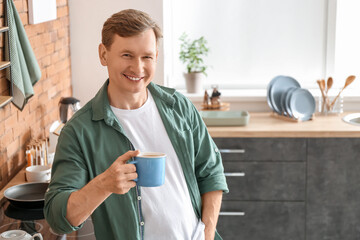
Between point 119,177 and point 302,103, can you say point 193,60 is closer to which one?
point 302,103

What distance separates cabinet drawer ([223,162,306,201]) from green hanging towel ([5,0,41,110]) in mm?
1385

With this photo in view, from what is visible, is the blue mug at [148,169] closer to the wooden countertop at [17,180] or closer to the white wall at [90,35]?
the wooden countertop at [17,180]

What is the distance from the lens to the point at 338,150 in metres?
3.45

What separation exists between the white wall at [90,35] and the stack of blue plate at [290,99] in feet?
2.42

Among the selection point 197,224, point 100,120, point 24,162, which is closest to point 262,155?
point 24,162

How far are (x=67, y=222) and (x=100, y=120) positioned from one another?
32 centimetres

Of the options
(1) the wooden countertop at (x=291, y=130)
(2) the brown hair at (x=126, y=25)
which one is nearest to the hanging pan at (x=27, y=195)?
(2) the brown hair at (x=126, y=25)

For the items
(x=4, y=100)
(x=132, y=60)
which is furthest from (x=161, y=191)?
(x=4, y=100)

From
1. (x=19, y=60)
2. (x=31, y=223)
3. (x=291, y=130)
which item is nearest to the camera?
(x=31, y=223)

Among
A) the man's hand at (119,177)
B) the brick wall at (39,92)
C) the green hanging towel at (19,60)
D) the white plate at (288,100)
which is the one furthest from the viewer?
the white plate at (288,100)

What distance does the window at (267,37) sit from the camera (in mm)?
4129

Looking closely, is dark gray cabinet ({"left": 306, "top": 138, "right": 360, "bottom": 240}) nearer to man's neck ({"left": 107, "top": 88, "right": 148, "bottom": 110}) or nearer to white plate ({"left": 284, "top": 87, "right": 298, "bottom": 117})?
white plate ({"left": 284, "top": 87, "right": 298, "bottom": 117})

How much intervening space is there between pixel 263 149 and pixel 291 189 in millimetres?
300

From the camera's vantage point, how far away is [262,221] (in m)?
3.55
